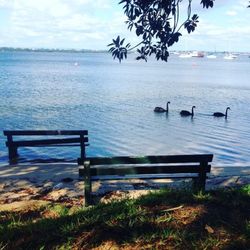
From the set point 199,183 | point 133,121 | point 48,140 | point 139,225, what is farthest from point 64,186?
point 133,121

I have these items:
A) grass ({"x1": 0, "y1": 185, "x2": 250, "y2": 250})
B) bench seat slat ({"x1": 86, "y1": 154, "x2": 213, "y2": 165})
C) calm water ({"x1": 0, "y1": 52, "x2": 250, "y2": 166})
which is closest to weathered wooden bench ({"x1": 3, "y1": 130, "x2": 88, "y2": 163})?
calm water ({"x1": 0, "y1": 52, "x2": 250, "y2": 166})

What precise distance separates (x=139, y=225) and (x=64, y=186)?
3.92 metres

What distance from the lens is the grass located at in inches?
189

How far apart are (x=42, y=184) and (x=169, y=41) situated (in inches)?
203

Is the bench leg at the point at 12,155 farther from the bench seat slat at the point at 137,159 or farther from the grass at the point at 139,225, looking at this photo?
the grass at the point at 139,225

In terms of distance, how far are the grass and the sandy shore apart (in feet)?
4.37

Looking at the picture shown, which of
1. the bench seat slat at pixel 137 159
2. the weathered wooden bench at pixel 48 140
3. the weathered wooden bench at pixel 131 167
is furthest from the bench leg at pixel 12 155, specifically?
the bench seat slat at pixel 137 159

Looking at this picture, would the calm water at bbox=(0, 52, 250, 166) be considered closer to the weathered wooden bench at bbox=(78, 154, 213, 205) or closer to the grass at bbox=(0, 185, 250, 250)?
the weathered wooden bench at bbox=(78, 154, 213, 205)

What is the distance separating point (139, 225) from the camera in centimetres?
519

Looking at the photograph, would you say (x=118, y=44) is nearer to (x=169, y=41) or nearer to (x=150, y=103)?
(x=169, y=41)

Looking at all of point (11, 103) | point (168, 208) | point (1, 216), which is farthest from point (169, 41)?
point (11, 103)

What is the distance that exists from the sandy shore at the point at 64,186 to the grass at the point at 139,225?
1.33 meters

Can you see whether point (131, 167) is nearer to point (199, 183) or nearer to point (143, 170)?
point (143, 170)

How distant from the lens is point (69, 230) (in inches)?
201
